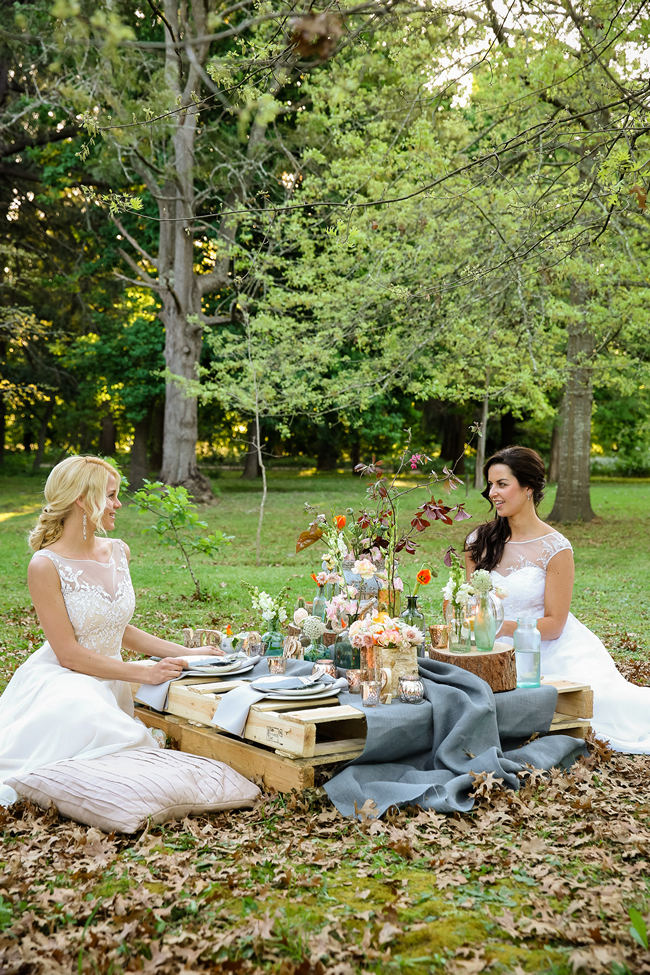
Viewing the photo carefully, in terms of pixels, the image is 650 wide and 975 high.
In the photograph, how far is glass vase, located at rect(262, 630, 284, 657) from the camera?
5094 millimetres

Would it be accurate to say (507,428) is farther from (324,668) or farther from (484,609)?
(324,668)

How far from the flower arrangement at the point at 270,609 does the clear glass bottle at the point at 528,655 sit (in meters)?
A: 1.33

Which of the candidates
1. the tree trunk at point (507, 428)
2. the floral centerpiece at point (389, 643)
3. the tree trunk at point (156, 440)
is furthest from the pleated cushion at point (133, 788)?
the tree trunk at point (507, 428)

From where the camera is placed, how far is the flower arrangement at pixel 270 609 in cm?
484

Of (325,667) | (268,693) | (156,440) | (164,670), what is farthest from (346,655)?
(156,440)

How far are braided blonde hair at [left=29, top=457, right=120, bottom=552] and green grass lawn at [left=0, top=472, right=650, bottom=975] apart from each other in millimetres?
1425

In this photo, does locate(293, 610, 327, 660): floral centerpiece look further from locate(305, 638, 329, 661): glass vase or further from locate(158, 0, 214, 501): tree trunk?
locate(158, 0, 214, 501): tree trunk

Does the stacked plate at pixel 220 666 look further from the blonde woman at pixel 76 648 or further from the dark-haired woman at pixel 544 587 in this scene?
the dark-haired woman at pixel 544 587

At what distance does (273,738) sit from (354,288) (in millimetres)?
9820

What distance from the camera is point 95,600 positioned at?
179 inches

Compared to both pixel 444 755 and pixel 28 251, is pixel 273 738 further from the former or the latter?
pixel 28 251

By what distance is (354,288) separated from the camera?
13000mm

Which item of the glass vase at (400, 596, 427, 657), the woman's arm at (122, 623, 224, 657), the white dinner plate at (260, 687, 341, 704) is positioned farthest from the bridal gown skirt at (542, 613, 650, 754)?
the woman's arm at (122, 623, 224, 657)

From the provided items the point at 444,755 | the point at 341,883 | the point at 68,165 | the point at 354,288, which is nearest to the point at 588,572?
the point at 354,288
